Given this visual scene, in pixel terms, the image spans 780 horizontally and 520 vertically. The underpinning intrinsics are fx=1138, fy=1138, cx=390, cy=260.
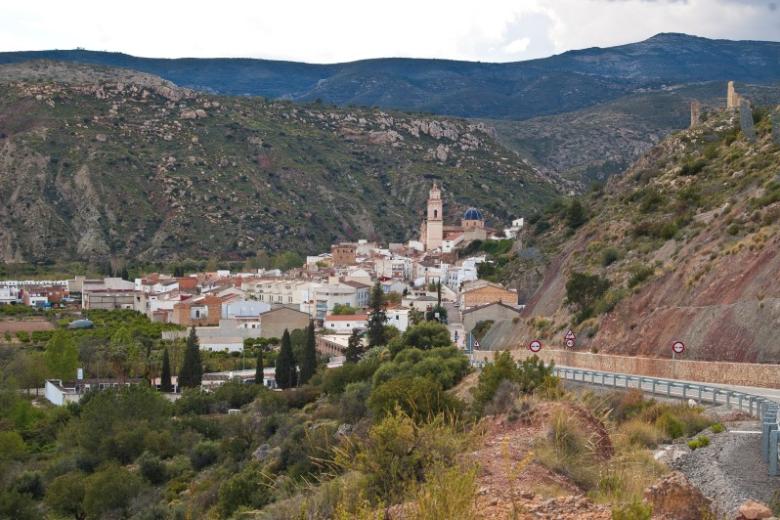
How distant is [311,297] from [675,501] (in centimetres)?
6439

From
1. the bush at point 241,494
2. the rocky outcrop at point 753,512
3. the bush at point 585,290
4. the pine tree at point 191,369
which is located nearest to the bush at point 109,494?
the bush at point 241,494

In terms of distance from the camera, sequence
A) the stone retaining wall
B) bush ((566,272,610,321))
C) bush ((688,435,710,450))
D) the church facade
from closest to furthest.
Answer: bush ((688,435,710,450)), the stone retaining wall, bush ((566,272,610,321)), the church facade

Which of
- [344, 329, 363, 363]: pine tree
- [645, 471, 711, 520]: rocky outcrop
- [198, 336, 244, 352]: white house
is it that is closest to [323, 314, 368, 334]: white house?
[198, 336, 244, 352]: white house

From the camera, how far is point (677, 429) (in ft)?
43.2

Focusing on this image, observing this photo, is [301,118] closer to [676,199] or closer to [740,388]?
[676,199]

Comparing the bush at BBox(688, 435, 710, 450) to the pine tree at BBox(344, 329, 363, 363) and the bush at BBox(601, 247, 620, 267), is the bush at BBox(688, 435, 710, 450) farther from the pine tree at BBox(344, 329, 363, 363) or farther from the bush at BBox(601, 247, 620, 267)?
the pine tree at BBox(344, 329, 363, 363)

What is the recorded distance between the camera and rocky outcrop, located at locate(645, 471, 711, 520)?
870 cm

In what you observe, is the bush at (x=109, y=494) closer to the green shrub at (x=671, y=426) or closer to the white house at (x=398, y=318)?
the green shrub at (x=671, y=426)

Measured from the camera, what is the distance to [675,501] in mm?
8836

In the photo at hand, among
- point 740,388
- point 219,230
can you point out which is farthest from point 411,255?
point 740,388

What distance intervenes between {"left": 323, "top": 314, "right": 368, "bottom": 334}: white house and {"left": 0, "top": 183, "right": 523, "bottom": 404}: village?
58 millimetres

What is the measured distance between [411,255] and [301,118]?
5349 centimetres

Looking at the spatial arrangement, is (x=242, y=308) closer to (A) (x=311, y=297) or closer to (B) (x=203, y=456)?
(A) (x=311, y=297)

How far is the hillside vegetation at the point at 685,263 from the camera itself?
21141 mm
